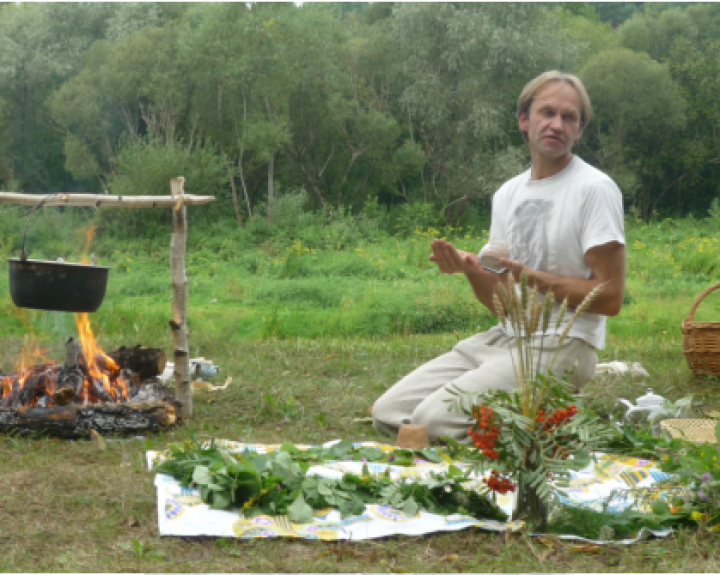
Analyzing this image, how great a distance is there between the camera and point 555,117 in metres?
4.09

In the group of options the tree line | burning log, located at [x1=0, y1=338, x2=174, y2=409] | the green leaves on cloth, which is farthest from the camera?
the tree line

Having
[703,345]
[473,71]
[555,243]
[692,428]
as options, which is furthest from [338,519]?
[473,71]

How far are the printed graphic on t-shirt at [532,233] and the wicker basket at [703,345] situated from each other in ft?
6.73

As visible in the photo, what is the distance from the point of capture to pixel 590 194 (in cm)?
401

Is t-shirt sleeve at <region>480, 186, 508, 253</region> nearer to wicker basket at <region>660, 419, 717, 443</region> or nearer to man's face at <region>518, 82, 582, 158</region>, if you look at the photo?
man's face at <region>518, 82, 582, 158</region>

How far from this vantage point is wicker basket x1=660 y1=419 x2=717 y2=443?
418 centimetres

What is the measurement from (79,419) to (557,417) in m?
2.73

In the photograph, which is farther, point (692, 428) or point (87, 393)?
point (87, 393)

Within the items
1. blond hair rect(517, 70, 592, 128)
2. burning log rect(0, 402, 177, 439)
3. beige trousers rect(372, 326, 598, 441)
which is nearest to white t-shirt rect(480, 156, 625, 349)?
beige trousers rect(372, 326, 598, 441)

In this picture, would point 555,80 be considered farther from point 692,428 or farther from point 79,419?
point 79,419

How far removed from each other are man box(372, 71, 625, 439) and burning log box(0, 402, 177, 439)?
138 centimetres

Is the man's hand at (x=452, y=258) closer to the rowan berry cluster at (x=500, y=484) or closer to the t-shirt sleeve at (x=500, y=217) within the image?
the t-shirt sleeve at (x=500, y=217)

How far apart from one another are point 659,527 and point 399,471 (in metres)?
1.09

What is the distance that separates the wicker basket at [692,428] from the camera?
4184mm
